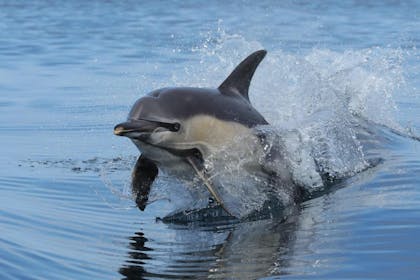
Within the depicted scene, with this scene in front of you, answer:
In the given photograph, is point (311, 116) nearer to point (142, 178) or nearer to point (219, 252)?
point (142, 178)

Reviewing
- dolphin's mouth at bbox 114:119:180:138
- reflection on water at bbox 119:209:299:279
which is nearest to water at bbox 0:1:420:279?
reflection on water at bbox 119:209:299:279

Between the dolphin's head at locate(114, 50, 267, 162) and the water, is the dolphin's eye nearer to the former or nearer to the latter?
the dolphin's head at locate(114, 50, 267, 162)

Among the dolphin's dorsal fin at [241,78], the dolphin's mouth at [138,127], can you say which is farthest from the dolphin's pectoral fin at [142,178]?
the dolphin's dorsal fin at [241,78]

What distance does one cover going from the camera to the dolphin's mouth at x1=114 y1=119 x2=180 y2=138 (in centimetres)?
744

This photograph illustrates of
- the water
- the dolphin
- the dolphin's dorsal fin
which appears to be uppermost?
the dolphin's dorsal fin

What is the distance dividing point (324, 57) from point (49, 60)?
22.9ft

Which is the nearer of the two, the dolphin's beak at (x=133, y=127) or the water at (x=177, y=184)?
the water at (x=177, y=184)

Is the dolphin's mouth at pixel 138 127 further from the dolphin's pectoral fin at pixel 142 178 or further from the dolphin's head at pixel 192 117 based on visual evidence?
the dolphin's pectoral fin at pixel 142 178

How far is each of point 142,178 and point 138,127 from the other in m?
0.83

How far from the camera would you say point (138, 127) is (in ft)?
24.8

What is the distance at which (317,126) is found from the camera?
1084 cm

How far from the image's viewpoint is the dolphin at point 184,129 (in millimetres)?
7805

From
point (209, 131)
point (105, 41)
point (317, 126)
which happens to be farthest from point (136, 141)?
point (105, 41)

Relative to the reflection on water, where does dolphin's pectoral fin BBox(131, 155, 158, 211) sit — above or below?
above
